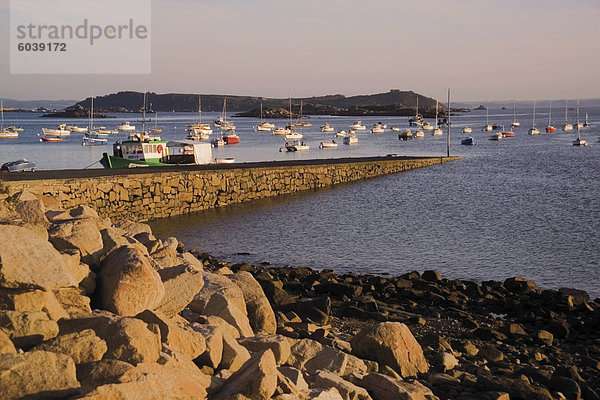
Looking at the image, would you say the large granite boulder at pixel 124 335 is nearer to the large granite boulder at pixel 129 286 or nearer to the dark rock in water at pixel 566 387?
the large granite boulder at pixel 129 286

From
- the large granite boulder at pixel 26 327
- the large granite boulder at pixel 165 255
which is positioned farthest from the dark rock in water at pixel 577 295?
the large granite boulder at pixel 26 327

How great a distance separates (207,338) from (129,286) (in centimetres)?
107

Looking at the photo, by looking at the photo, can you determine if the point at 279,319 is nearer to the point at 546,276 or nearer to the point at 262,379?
the point at 262,379

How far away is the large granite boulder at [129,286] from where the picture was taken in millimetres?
7297

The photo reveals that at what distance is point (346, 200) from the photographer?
123ft

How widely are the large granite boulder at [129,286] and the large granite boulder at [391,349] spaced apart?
2.46 m

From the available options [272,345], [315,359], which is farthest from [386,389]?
[272,345]

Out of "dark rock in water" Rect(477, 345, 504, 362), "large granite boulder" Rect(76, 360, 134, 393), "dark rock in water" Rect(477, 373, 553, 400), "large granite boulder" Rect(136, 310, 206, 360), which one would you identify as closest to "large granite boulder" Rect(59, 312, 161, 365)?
"large granite boulder" Rect(136, 310, 206, 360)

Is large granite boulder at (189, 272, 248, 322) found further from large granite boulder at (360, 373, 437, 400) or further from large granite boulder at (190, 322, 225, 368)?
large granite boulder at (360, 373, 437, 400)

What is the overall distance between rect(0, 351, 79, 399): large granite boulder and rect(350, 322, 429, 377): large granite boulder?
3976 millimetres

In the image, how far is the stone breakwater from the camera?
86.2ft

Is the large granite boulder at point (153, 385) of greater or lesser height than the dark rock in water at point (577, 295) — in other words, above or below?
above

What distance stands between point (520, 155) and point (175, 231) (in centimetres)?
5702

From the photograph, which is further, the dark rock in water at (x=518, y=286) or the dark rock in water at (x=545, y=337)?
the dark rock in water at (x=518, y=286)
